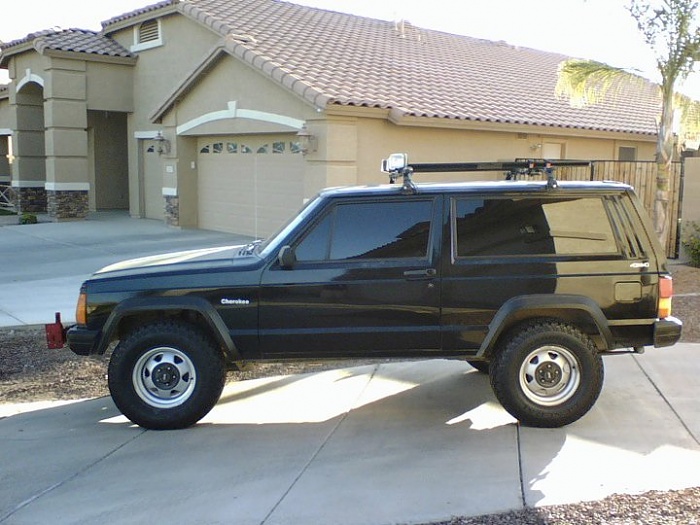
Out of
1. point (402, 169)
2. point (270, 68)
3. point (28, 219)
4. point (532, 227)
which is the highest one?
point (270, 68)

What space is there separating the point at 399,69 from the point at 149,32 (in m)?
7.81

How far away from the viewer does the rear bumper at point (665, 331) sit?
615 cm

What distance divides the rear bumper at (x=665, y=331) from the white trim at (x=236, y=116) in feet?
32.6

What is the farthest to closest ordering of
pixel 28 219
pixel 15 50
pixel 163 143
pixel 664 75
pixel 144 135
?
1. pixel 15 50
2. pixel 144 135
3. pixel 28 219
4. pixel 163 143
5. pixel 664 75

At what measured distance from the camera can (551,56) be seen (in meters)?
28.4

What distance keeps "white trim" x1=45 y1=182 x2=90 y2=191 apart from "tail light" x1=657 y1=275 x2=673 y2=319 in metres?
18.9

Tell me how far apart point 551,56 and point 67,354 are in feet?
77.8

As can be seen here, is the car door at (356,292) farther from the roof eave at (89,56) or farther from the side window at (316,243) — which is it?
the roof eave at (89,56)

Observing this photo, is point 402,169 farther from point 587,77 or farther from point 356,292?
point 587,77

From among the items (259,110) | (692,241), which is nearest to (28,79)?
(259,110)

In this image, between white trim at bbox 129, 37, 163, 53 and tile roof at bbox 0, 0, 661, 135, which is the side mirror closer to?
tile roof at bbox 0, 0, 661, 135

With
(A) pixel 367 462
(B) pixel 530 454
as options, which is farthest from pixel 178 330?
(B) pixel 530 454

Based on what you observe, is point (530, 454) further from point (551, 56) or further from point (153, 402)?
point (551, 56)

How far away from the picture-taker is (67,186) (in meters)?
22.0
